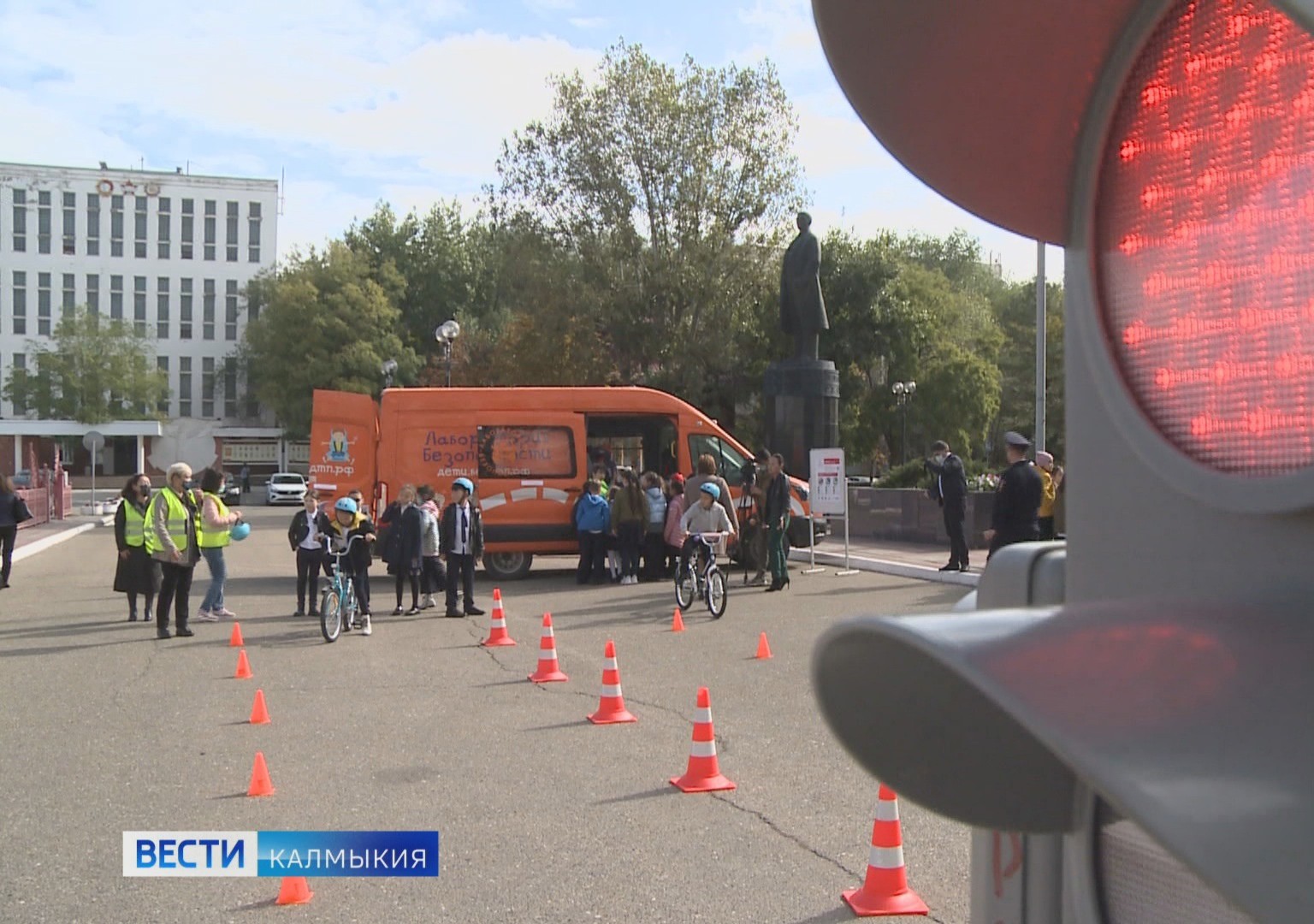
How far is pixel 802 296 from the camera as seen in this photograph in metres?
25.1

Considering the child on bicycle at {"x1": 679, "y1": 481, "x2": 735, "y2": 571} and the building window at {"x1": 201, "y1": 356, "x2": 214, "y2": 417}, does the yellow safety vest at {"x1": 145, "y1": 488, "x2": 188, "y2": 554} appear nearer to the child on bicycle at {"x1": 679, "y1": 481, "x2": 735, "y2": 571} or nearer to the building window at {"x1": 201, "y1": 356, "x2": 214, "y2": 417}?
the child on bicycle at {"x1": 679, "y1": 481, "x2": 735, "y2": 571}

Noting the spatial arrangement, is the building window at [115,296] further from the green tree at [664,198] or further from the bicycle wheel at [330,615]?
the bicycle wheel at [330,615]

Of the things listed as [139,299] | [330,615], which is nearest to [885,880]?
[330,615]

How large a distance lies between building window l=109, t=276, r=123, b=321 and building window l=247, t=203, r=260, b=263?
26.3 feet

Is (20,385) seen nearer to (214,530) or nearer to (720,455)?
(720,455)

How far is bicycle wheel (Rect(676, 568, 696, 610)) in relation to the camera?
14.6m

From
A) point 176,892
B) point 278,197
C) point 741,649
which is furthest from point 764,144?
point 278,197

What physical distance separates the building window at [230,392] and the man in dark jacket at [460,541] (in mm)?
69120

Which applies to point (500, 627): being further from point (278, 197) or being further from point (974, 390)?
point (278, 197)

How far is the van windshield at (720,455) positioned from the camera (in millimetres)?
19734

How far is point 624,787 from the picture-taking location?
270 inches

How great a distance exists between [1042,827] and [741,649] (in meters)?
10.8

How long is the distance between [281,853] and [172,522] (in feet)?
26.3

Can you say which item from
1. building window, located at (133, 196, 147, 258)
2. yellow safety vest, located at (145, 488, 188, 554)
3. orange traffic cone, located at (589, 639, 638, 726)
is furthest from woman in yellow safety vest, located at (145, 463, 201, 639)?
building window, located at (133, 196, 147, 258)
